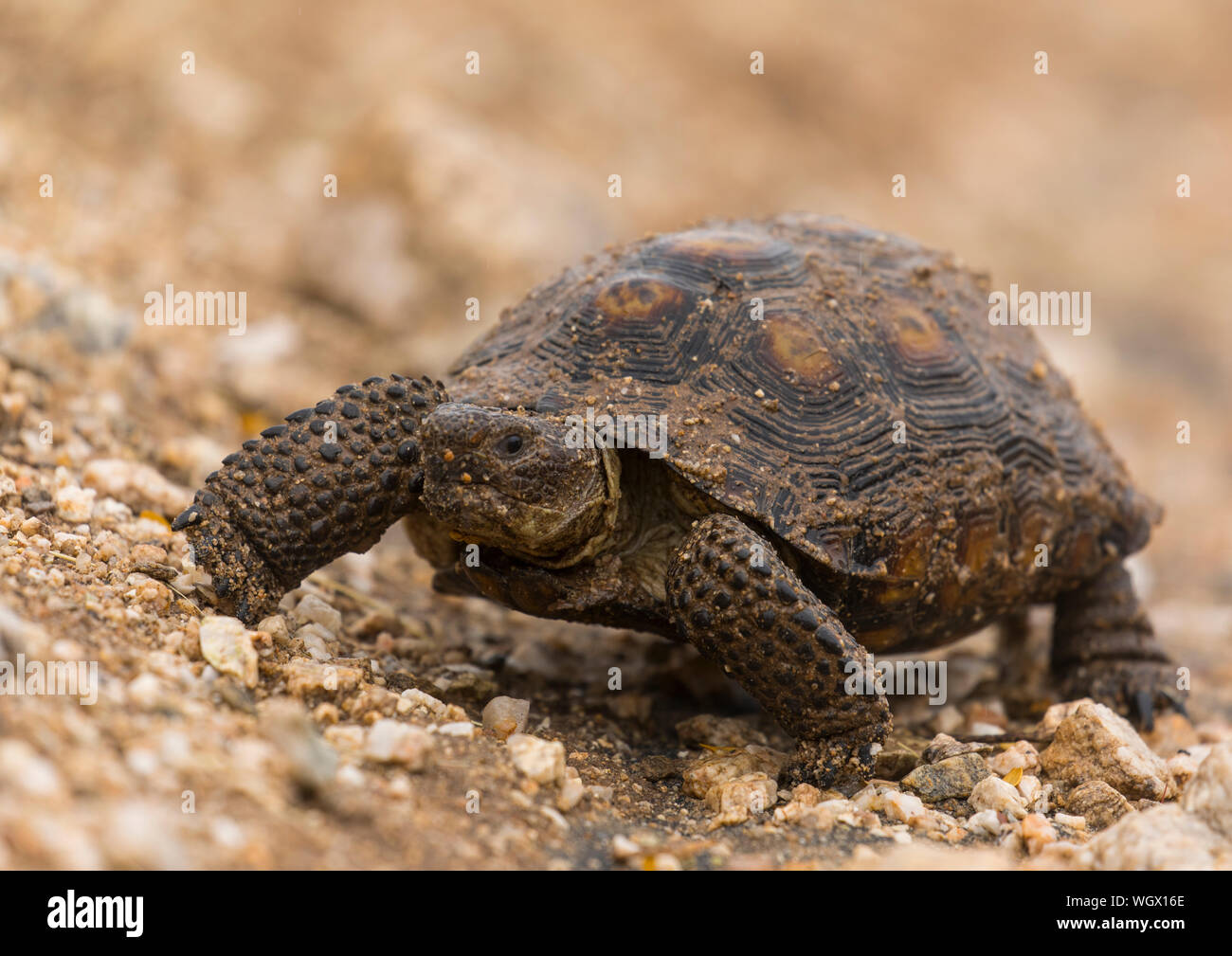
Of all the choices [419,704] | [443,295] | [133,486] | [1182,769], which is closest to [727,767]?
[419,704]

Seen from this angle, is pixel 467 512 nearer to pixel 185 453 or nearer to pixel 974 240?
pixel 185 453

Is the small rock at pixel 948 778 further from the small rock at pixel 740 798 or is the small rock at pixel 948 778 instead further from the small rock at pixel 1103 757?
the small rock at pixel 740 798

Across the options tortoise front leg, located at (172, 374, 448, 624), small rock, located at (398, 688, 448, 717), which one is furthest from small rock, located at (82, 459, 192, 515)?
small rock, located at (398, 688, 448, 717)

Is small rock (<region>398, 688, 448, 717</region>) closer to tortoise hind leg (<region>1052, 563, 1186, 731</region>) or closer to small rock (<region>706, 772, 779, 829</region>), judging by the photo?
small rock (<region>706, 772, 779, 829</region>)

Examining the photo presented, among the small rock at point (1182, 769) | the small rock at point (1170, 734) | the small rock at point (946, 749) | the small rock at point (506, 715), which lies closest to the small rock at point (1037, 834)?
the small rock at point (946, 749)

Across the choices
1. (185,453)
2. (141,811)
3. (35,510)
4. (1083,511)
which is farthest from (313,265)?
(141,811)

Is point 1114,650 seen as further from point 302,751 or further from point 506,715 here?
point 302,751
